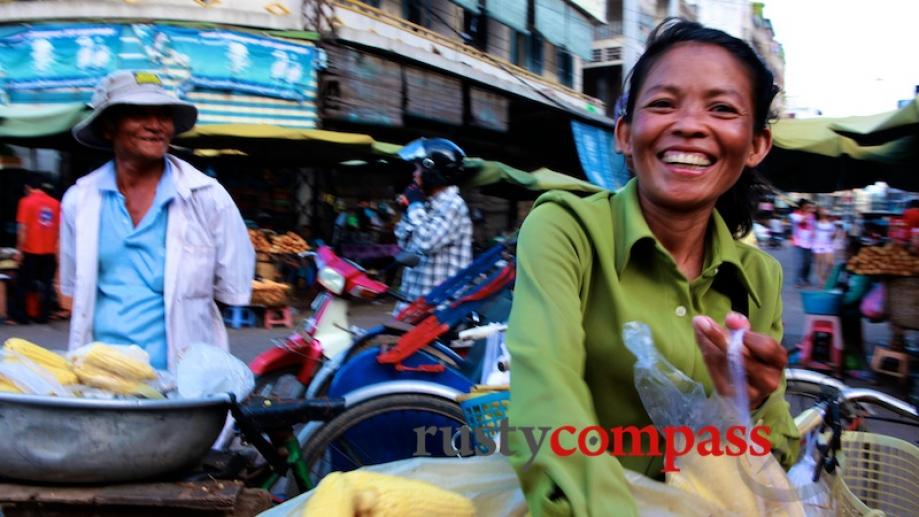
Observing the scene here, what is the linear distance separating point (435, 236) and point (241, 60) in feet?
27.4

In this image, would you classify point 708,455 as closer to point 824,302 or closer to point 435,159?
point 435,159

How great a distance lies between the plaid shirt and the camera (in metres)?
3.87

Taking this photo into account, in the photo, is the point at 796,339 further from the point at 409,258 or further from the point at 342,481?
the point at 342,481

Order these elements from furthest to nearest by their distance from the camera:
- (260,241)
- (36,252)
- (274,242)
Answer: (274,242) → (260,241) → (36,252)

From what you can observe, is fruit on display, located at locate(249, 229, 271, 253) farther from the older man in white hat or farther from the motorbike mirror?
the older man in white hat

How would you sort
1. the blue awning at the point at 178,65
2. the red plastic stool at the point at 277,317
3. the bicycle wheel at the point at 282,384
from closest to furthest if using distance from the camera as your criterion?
the bicycle wheel at the point at 282,384, the red plastic stool at the point at 277,317, the blue awning at the point at 178,65

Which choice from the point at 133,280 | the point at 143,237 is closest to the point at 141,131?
the point at 143,237

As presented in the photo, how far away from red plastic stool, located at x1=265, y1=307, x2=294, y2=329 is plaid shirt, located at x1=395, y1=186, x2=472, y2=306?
4.99 meters

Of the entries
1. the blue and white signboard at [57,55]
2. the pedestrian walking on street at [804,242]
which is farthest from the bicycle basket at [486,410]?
the pedestrian walking on street at [804,242]

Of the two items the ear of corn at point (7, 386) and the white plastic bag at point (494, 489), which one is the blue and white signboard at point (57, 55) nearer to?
the ear of corn at point (7, 386)

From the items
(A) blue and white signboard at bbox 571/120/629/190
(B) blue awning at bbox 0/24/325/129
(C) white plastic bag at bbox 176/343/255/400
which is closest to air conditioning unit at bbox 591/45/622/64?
(A) blue and white signboard at bbox 571/120/629/190

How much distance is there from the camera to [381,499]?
0.96 metres

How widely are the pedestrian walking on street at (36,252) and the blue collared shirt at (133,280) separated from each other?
6580 millimetres

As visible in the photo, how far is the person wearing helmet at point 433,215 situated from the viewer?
3.87 metres
